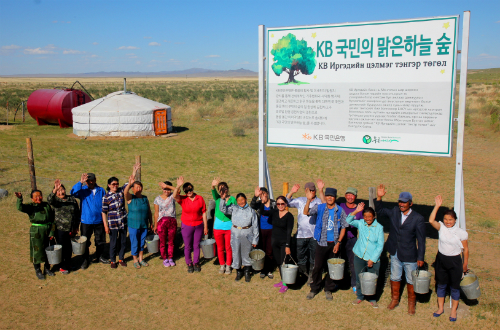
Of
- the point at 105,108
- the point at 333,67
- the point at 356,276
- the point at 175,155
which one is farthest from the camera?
the point at 105,108

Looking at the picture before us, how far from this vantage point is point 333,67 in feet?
23.5

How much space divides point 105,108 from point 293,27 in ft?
62.3

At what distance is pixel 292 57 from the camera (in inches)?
294

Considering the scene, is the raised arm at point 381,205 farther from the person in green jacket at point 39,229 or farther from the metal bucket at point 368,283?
the person in green jacket at point 39,229

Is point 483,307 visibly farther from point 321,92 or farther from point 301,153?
point 301,153

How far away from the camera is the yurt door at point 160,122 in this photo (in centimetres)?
2427

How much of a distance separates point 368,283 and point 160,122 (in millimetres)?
20120

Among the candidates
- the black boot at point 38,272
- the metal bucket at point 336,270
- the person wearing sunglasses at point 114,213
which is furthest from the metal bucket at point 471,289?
the black boot at point 38,272

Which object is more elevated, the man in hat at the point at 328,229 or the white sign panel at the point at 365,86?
the white sign panel at the point at 365,86

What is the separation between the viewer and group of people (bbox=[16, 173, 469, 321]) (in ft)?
18.7

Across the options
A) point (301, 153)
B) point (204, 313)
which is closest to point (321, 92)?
point (204, 313)

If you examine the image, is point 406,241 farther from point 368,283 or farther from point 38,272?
point 38,272

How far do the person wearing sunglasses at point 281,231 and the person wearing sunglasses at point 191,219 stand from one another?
4.03 ft

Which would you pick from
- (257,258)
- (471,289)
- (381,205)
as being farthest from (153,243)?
(471,289)
